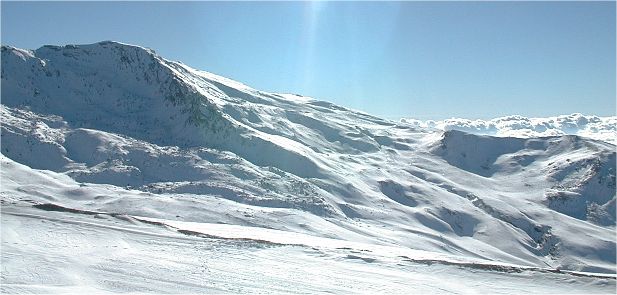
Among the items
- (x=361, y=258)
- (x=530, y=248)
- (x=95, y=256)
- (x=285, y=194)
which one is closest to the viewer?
(x=95, y=256)

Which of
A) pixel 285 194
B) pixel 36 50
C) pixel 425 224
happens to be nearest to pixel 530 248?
pixel 425 224

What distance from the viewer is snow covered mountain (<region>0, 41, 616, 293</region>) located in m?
25.2

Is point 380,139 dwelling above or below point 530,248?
above

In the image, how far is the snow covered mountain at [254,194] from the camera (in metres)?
25.2

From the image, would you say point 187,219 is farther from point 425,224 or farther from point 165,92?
point 165,92

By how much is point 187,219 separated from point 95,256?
37990mm

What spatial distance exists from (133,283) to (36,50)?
119130 mm

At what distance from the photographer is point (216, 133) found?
114 metres

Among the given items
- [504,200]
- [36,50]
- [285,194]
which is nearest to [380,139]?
[504,200]

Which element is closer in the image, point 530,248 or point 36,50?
point 530,248

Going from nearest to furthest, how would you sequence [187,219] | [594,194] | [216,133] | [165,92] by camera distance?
[187,219], [216,133], [165,92], [594,194]

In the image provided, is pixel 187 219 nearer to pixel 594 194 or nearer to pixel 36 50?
pixel 36 50

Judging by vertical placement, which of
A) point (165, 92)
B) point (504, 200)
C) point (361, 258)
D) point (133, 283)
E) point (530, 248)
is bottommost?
point (133, 283)

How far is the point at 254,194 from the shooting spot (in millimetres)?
86188
